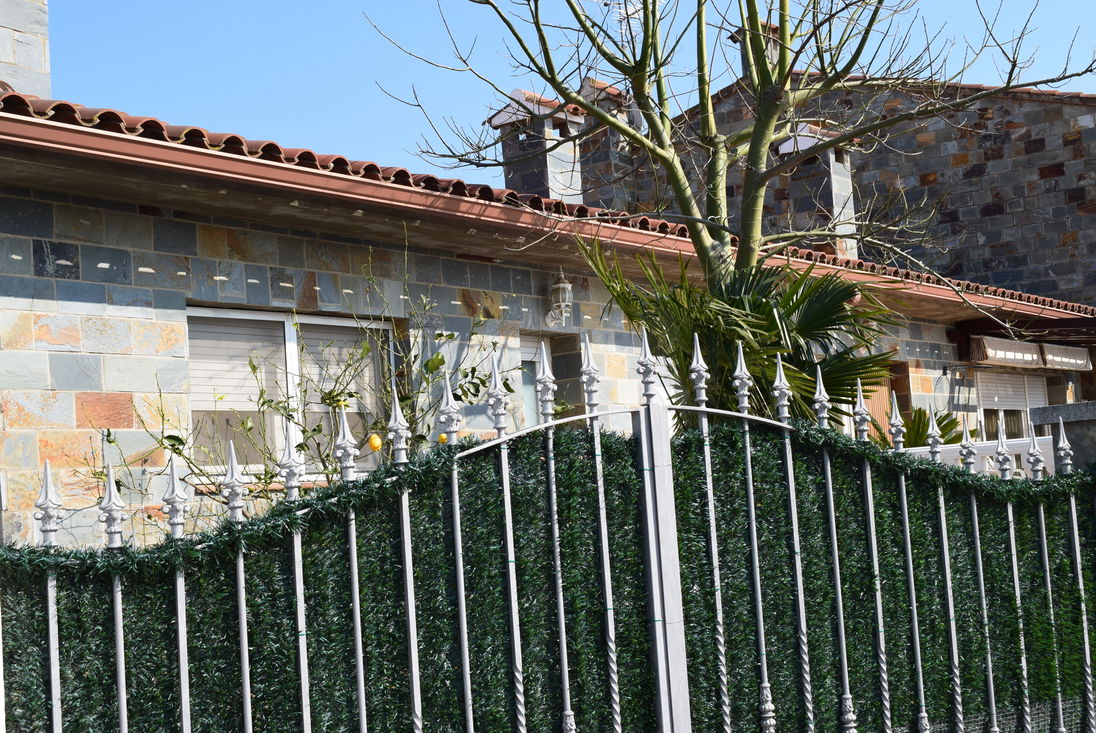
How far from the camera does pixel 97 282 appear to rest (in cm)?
680

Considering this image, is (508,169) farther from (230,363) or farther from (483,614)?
(483,614)

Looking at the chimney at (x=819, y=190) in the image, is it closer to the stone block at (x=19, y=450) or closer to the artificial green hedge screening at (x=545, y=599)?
the artificial green hedge screening at (x=545, y=599)

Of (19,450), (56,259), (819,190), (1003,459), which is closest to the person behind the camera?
(1003,459)

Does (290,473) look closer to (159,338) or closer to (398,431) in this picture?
(398,431)

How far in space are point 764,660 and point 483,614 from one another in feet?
4.04

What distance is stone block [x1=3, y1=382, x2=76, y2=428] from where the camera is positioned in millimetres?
6387

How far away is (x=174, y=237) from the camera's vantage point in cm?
718

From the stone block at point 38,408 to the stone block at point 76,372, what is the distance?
0.06 meters

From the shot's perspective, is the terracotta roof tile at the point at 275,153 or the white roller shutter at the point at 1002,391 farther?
the white roller shutter at the point at 1002,391

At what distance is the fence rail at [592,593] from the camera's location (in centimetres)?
363

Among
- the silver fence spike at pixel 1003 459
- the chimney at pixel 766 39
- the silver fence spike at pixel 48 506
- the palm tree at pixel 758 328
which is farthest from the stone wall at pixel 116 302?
the silver fence spike at pixel 1003 459

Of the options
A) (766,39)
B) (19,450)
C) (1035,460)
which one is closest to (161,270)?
(19,450)

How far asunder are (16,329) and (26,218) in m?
0.61

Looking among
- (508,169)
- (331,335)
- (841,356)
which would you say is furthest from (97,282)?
(508,169)
